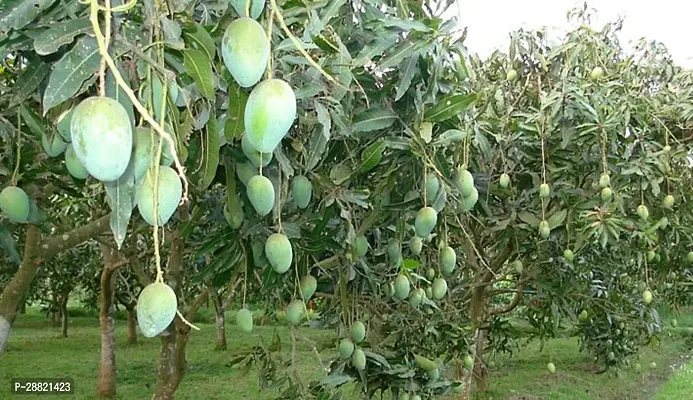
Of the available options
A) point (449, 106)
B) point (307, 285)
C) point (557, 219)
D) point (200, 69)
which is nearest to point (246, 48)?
point (200, 69)

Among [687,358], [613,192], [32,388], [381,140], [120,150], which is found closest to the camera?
[120,150]

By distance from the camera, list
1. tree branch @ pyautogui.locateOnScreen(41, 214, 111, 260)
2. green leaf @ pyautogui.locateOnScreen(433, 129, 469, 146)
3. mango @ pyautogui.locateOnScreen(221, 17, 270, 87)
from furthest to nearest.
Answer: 1. tree branch @ pyautogui.locateOnScreen(41, 214, 111, 260)
2. green leaf @ pyautogui.locateOnScreen(433, 129, 469, 146)
3. mango @ pyautogui.locateOnScreen(221, 17, 270, 87)

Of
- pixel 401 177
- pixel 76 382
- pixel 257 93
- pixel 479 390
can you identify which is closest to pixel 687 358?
pixel 479 390

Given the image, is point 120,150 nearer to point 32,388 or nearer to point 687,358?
point 32,388

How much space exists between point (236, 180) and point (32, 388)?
6.15 meters

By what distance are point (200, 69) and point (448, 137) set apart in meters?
0.77

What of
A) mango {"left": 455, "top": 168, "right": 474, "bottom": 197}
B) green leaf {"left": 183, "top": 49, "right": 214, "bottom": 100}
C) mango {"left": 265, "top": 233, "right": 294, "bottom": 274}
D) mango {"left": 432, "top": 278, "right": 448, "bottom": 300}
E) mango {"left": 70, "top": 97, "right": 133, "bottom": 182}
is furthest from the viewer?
mango {"left": 432, "top": 278, "right": 448, "bottom": 300}

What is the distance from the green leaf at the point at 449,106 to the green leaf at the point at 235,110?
1.66 ft

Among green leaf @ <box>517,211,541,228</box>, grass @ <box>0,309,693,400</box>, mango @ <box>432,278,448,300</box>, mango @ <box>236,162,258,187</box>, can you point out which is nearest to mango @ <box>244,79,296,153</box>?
mango @ <box>236,162,258,187</box>

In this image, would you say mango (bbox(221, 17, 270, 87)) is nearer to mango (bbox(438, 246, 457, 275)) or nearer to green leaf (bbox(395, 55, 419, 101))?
green leaf (bbox(395, 55, 419, 101))

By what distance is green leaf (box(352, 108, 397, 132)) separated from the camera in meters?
1.37

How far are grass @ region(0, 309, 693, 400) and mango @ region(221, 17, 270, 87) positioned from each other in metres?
4.24

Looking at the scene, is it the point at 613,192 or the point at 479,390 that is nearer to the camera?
the point at 613,192

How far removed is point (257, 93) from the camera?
2.08 feet
